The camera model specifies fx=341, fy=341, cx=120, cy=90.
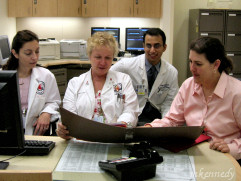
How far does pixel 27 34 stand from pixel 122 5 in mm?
3578

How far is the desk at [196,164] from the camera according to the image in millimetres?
1434

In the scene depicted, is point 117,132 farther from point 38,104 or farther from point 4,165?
point 38,104

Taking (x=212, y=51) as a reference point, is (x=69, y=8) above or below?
above

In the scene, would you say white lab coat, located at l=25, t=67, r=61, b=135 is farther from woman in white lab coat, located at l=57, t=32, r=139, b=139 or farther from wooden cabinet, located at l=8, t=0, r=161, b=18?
wooden cabinet, located at l=8, t=0, r=161, b=18

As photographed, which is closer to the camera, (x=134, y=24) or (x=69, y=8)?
(x=69, y=8)

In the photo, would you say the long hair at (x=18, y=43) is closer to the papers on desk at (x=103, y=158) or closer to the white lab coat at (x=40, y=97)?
the white lab coat at (x=40, y=97)

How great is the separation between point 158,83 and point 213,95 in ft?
3.31

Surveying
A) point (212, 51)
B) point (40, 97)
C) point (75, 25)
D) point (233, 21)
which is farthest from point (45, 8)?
point (212, 51)

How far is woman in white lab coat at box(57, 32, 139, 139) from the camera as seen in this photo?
2.26 metres

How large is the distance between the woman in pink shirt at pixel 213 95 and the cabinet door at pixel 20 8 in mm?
4260

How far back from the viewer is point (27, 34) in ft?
8.50

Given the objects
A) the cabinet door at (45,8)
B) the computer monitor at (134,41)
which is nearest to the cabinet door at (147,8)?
the computer monitor at (134,41)

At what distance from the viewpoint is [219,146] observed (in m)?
1.73

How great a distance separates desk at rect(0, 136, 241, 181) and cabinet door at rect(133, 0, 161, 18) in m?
4.45
